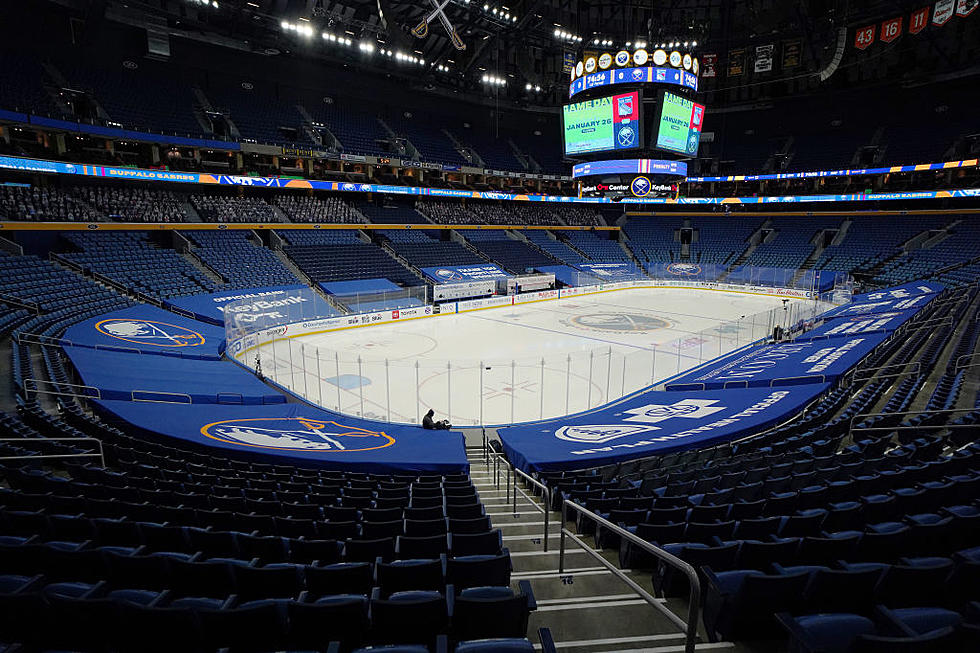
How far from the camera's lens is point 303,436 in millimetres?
10961

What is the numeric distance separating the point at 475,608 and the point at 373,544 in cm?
157

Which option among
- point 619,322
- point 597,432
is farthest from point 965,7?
point 597,432

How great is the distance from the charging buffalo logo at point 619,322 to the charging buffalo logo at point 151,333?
19.2 meters

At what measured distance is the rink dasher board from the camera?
22.0 m

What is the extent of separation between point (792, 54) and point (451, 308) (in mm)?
41754

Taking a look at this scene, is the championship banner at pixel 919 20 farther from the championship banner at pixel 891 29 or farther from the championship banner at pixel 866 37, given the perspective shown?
the championship banner at pixel 866 37

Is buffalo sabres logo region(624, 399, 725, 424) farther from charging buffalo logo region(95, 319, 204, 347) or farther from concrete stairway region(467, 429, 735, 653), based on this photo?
charging buffalo logo region(95, 319, 204, 347)

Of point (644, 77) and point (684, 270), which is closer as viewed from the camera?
point (644, 77)

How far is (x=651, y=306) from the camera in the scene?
3531cm

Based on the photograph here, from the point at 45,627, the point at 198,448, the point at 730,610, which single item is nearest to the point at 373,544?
the point at 45,627

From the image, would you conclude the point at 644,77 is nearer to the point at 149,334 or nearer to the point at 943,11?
the point at 149,334

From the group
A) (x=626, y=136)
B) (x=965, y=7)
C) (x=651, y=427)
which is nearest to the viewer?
(x=651, y=427)

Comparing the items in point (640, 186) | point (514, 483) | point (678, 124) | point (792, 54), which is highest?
point (792, 54)

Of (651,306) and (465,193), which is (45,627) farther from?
(465,193)
